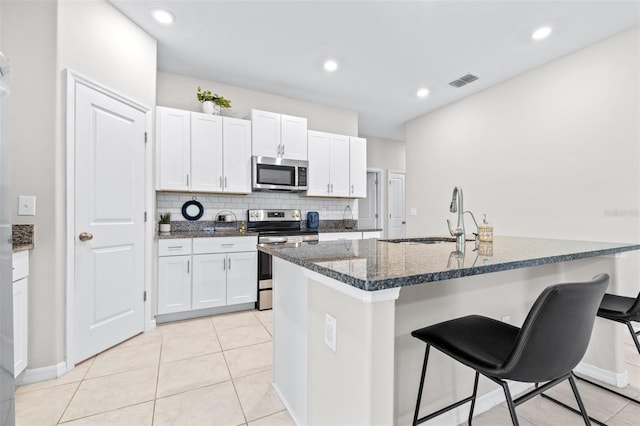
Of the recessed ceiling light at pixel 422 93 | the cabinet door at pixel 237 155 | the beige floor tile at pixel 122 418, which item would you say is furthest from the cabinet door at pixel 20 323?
the recessed ceiling light at pixel 422 93

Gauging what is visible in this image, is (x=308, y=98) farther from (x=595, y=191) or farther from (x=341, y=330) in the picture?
(x=341, y=330)

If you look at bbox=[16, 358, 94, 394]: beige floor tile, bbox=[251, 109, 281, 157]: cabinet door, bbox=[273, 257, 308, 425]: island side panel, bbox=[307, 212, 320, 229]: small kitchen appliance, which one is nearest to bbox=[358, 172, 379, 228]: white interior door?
bbox=[307, 212, 320, 229]: small kitchen appliance

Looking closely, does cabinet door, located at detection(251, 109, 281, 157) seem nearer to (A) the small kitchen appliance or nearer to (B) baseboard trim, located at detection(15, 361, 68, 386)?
(A) the small kitchen appliance

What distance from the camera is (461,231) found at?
1.79 m

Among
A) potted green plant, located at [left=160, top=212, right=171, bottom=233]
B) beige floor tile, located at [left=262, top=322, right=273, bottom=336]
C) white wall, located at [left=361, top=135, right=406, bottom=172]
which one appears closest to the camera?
beige floor tile, located at [left=262, top=322, right=273, bottom=336]

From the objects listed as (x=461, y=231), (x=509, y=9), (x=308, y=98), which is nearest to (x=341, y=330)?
(x=461, y=231)

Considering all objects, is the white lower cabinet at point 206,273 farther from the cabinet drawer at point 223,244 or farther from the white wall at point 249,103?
the white wall at point 249,103

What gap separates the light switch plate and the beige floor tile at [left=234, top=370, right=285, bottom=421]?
1.71 meters

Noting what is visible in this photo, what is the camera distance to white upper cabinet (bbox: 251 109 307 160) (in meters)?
3.61

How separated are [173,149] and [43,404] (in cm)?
232

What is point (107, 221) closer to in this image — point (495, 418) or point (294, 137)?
point (294, 137)

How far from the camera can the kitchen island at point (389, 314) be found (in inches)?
34.9

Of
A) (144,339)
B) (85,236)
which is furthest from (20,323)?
(144,339)

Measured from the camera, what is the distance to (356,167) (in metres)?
4.47
